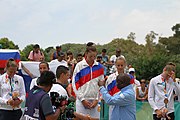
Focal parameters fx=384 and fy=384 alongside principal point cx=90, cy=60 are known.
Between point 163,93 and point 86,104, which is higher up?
point 163,93

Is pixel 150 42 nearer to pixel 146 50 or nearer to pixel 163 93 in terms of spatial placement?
pixel 146 50

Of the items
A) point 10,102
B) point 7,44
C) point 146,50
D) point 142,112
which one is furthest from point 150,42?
point 10,102

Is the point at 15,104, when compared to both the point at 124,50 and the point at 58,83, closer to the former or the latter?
the point at 58,83

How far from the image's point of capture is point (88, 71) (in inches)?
324

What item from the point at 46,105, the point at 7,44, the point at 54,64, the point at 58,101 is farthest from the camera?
the point at 7,44

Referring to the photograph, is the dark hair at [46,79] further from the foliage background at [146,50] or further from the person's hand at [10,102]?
the foliage background at [146,50]

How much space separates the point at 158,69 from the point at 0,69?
95.7ft

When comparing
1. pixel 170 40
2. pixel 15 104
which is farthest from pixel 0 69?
pixel 170 40

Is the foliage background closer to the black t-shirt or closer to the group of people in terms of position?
the group of people

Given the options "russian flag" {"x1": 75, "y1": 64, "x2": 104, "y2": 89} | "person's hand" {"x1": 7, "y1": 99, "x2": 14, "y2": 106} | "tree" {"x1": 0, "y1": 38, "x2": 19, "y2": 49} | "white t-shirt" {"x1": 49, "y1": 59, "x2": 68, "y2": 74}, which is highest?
"tree" {"x1": 0, "y1": 38, "x2": 19, "y2": 49}

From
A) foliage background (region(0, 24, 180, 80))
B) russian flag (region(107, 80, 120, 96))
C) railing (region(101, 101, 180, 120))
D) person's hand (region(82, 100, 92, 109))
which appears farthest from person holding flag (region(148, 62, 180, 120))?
foliage background (region(0, 24, 180, 80))

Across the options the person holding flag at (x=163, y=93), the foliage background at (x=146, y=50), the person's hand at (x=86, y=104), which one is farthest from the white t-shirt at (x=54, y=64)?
the foliage background at (x=146, y=50)


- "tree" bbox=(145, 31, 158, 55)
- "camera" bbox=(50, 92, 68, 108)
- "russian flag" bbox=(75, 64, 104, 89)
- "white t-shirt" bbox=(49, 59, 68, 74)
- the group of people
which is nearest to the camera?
"camera" bbox=(50, 92, 68, 108)

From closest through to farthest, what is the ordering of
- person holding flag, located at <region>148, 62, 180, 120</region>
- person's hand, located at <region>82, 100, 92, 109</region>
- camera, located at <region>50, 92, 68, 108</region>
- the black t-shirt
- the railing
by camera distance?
the black t-shirt, camera, located at <region>50, 92, 68, 108</region>, person's hand, located at <region>82, 100, 92, 109</region>, person holding flag, located at <region>148, 62, 180, 120</region>, the railing
